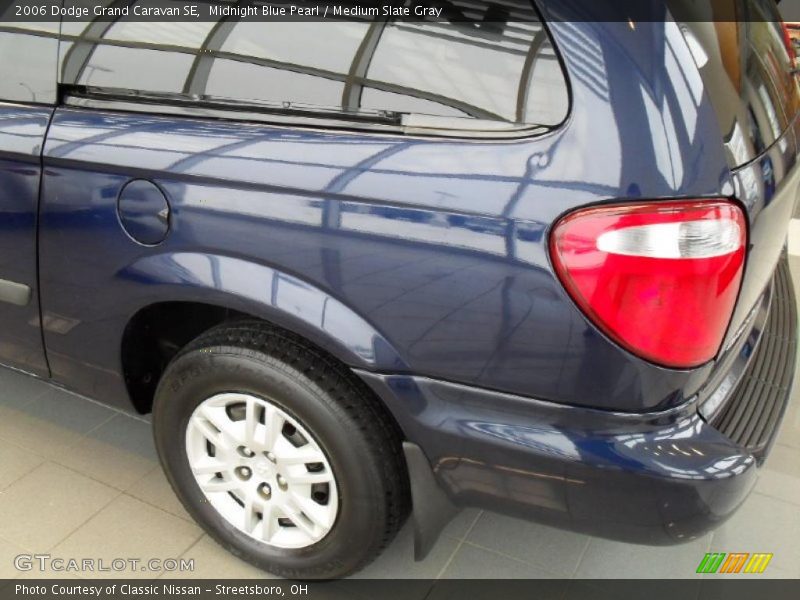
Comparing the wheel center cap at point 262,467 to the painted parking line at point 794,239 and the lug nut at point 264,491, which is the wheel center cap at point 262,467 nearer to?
the lug nut at point 264,491

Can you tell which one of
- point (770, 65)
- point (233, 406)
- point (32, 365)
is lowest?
point (32, 365)

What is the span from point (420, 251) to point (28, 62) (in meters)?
1.17

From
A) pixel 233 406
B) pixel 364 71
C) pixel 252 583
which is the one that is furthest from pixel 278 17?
pixel 252 583

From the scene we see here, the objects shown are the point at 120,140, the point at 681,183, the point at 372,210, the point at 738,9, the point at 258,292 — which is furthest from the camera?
the point at 738,9

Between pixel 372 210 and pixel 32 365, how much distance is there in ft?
3.98

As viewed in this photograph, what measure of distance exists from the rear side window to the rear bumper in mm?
545

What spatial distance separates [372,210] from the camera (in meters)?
1.49

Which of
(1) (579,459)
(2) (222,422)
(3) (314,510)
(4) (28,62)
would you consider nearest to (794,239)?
(1) (579,459)

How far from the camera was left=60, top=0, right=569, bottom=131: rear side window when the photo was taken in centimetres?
142

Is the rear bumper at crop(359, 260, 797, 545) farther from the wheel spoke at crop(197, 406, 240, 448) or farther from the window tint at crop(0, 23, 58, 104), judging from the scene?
the window tint at crop(0, 23, 58, 104)

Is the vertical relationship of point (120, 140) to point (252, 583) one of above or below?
above

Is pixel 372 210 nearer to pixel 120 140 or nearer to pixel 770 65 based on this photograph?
pixel 120 140

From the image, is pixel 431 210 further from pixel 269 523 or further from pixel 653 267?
pixel 269 523

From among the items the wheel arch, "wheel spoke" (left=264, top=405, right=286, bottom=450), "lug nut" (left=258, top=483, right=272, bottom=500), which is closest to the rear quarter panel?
the wheel arch
